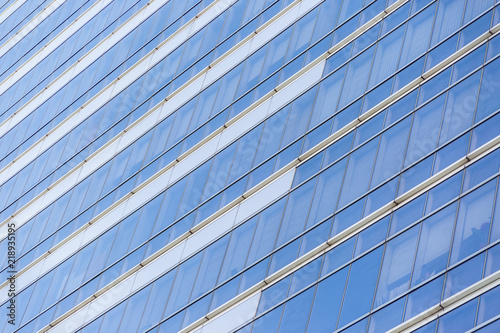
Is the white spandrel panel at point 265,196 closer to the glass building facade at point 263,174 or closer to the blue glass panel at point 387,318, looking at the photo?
the glass building facade at point 263,174

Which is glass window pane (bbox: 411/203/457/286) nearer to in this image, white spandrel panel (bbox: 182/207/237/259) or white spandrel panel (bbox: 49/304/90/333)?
white spandrel panel (bbox: 182/207/237/259)

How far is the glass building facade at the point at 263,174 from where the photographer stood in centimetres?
2739

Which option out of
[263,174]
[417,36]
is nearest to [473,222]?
[417,36]

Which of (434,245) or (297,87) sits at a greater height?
(297,87)

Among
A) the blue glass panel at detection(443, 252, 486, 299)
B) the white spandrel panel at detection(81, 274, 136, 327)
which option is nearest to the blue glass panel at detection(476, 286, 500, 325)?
the blue glass panel at detection(443, 252, 486, 299)

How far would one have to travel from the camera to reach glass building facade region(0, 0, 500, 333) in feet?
89.9

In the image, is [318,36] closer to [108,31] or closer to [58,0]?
[108,31]

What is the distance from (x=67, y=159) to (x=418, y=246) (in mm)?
20339

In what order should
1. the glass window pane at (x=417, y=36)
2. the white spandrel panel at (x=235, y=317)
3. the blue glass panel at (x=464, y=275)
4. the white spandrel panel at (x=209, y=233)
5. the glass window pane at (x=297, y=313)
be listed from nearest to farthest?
the blue glass panel at (x=464, y=275) → the glass window pane at (x=297, y=313) → the white spandrel panel at (x=235, y=317) → the glass window pane at (x=417, y=36) → the white spandrel panel at (x=209, y=233)

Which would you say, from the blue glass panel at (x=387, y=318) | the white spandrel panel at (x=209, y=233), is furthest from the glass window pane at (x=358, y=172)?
the white spandrel panel at (x=209, y=233)

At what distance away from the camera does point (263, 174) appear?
33.9 metres

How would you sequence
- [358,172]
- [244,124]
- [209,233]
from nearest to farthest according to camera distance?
[358,172] < [209,233] < [244,124]

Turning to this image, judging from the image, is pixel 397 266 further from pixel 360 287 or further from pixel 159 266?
pixel 159 266

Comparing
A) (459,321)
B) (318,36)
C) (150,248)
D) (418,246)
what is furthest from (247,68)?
(459,321)
